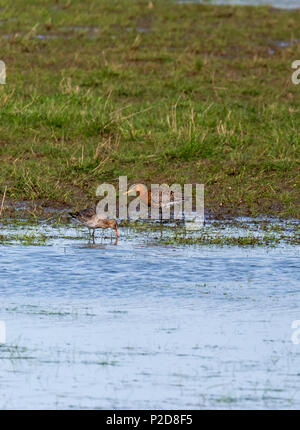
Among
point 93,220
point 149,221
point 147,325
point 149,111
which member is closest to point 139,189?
point 149,221

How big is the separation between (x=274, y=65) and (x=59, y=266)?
30.5 feet

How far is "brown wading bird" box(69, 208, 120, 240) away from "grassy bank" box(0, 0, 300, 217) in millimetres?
1100

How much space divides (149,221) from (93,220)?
1.11 metres

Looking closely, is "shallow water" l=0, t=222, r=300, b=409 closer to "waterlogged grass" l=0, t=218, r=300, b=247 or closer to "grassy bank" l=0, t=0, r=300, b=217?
"waterlogged grass" l=0, t=218, r=300, b=247

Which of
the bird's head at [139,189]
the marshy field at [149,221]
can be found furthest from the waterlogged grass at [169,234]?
the bird's head at [139,189]

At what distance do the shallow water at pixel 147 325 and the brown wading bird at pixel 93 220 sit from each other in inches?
Answer: 11.7

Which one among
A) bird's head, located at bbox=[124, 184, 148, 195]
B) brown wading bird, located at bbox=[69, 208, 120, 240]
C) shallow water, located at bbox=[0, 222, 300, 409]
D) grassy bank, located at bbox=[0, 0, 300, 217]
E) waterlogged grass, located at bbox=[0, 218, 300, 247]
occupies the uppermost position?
grassy bank, located at bbox=[0, 0, 300, 217]

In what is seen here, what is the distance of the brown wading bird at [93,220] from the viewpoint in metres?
10.3

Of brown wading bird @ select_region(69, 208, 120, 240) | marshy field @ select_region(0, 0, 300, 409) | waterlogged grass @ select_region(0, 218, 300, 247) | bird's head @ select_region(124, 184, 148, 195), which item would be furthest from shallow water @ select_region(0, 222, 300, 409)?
bird's head @ select_region(124, 184, 148, 195)

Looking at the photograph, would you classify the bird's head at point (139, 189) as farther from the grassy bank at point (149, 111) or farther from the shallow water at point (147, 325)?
the shallow water at point (147, 325)

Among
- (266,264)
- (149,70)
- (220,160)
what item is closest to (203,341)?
(266,264)

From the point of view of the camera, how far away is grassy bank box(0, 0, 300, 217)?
12.3 m

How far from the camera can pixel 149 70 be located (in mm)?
16641
